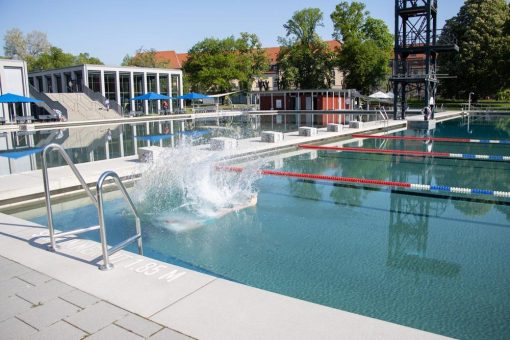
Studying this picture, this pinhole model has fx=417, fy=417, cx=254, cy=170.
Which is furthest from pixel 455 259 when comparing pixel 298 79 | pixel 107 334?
pixel 298 79

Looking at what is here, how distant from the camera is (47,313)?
360cm

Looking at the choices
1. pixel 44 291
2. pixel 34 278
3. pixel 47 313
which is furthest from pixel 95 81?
pixel 47 313

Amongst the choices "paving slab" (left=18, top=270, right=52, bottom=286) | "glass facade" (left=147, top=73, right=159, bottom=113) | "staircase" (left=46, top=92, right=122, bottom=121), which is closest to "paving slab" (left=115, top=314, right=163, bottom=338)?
"paving slab" (left=18, top=270, right=52, bottom=286)

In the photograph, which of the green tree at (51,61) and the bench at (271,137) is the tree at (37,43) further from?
the bench at (271,137)

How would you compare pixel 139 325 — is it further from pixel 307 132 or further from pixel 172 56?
pixel 172 56

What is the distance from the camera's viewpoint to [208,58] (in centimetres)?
6281

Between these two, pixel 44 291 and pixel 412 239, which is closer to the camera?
pixel 44 291

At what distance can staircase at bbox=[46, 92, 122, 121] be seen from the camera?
39812mm

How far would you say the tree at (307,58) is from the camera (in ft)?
194

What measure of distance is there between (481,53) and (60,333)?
55790 mm

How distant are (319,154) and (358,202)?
6944 mm

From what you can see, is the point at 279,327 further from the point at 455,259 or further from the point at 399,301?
the point at 455,259

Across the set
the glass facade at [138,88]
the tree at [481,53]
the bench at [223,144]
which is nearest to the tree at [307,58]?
the tree at [481,53]

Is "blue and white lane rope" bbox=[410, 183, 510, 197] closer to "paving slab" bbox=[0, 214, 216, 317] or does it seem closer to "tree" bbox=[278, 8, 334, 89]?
"paving slab" bbox=[0, 214, 216, 317]
